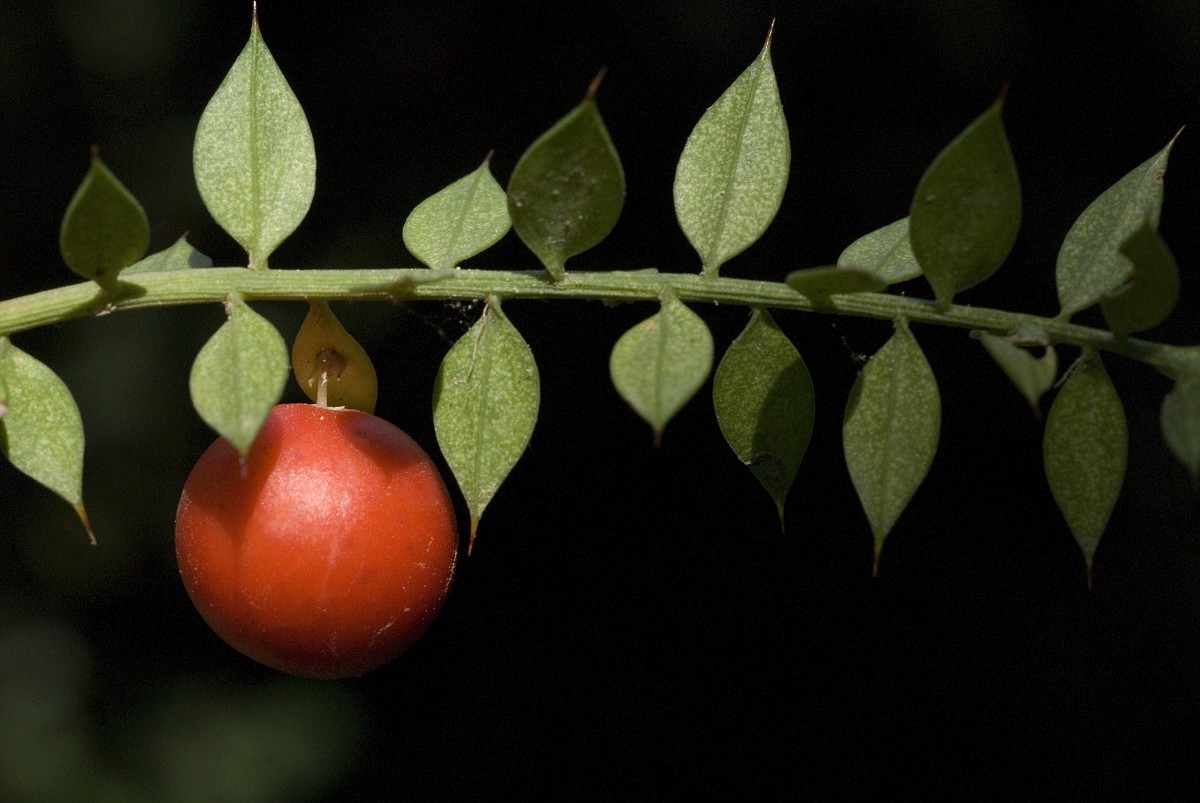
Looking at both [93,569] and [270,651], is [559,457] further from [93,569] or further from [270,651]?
[270,651]

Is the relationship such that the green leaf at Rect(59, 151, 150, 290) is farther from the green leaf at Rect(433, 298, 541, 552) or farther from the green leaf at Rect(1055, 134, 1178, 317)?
the green leaf at Rect(1055, 134, 1178, 317)

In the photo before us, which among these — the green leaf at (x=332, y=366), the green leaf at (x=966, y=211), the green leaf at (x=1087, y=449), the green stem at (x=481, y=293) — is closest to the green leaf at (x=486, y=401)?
the green stem at (x=481, y=293)

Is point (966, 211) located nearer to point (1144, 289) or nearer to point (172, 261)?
point (1144, 289)

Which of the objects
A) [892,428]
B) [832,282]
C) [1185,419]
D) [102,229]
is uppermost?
[102,229]

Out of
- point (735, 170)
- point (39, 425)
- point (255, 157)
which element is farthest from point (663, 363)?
point (39, 425)

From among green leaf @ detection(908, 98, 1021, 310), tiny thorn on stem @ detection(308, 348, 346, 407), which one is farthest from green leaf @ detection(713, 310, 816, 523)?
tiny thorn on stem @ detection(308, 348, 346, 407)

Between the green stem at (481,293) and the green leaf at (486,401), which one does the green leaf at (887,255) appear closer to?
the green stem at (481,293)

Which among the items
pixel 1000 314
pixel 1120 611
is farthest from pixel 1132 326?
pixel 1120 611
